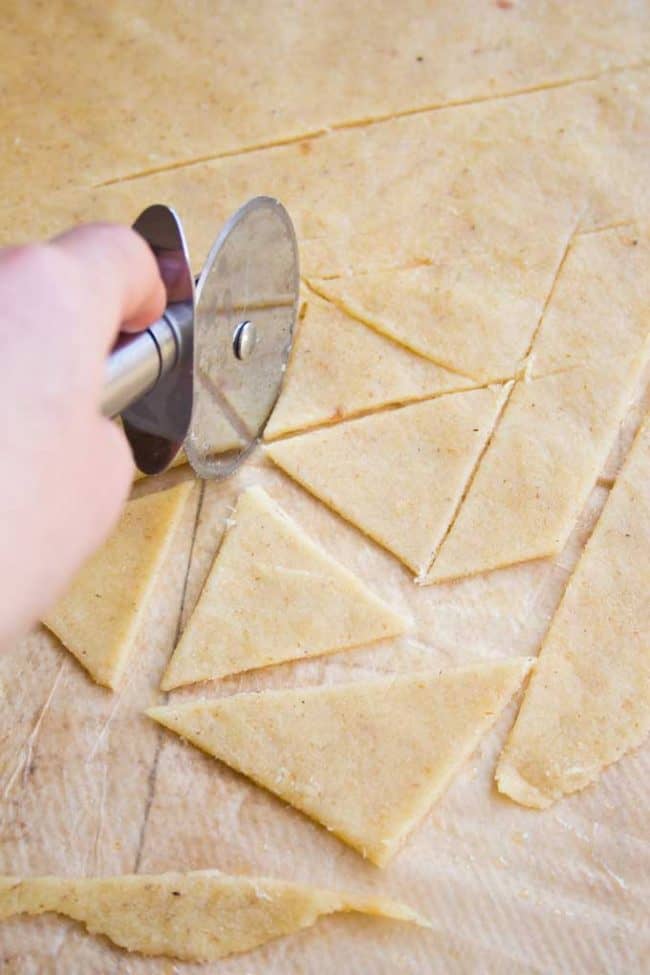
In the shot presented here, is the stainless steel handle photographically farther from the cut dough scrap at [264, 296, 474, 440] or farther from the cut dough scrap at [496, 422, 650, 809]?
the cut dough scrap at [496, 422, 650, 809]

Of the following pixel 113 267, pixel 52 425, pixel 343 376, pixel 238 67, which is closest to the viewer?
pixel 52 425

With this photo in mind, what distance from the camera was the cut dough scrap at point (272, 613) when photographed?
60.5 inches

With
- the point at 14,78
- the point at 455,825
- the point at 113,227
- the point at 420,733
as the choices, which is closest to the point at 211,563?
the point at 420,733

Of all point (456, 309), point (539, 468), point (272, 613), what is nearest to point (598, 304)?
point (456, 309)

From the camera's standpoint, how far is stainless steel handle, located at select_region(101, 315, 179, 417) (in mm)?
1219

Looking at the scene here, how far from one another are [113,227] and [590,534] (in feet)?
2.89

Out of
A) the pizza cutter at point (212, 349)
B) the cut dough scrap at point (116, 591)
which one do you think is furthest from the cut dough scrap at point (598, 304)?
the cut dough scrap at point (116, 591)

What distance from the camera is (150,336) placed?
50.6 inches

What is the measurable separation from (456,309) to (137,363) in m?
Result: 0.75

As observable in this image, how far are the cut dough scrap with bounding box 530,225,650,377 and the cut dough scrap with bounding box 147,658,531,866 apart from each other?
552 mm

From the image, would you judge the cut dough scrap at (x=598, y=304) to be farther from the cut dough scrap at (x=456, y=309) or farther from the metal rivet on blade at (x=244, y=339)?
the metal rivet on blade at (x=244, y=339)

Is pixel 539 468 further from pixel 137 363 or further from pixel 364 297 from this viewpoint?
pixel 137 363

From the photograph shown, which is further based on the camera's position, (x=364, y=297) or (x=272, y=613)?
(x=364, y=297)

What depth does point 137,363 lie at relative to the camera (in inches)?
49.5
